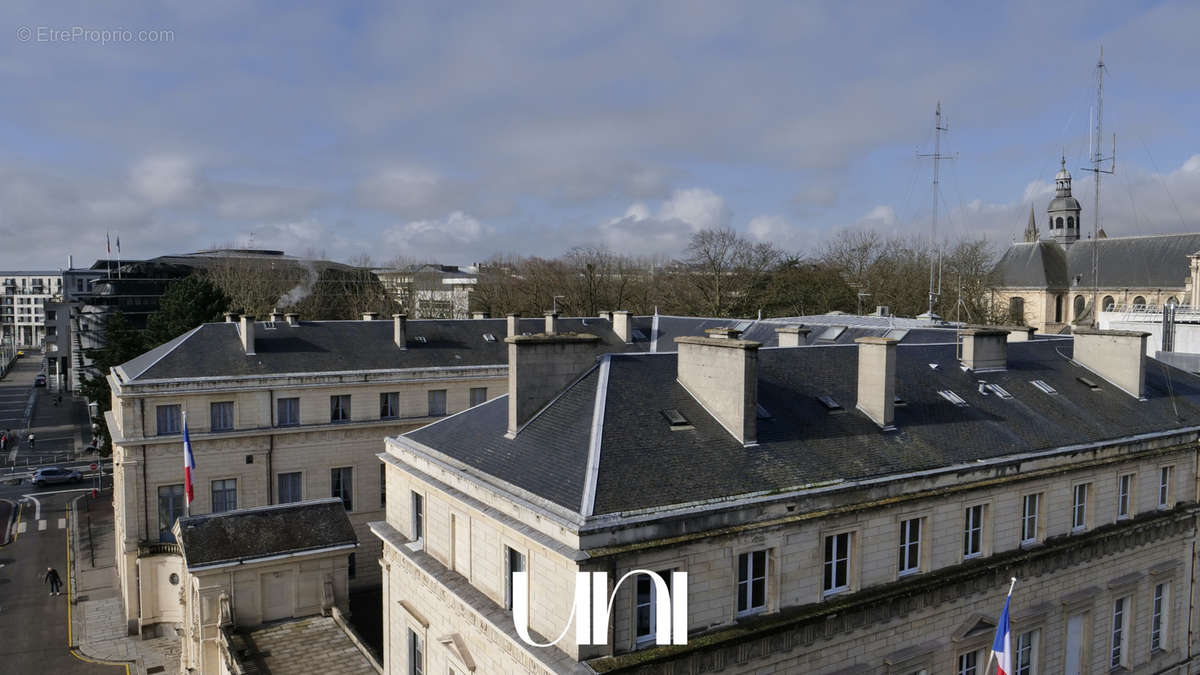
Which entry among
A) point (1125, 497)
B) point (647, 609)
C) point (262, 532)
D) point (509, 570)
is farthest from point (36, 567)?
point (1125, 497)

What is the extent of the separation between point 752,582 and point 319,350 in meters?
27.5

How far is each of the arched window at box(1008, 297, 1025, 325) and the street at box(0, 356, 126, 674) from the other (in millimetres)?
83482

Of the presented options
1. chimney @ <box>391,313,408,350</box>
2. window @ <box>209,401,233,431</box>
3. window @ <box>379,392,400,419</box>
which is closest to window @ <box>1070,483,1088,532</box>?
window @ <box>379,392,400,419</box>

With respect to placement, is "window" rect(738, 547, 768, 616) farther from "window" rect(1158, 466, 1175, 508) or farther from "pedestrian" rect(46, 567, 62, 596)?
"pedestrian" rect(46, 567, 62, 596)

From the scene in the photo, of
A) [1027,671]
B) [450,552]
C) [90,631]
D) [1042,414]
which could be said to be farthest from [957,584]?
[90,631]

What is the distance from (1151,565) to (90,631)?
3893 cm

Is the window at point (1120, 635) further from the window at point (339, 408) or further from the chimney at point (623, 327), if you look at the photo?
the window at point (339, 408)

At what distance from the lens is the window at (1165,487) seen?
23328 mm

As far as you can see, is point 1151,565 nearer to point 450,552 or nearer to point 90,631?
point 450,552

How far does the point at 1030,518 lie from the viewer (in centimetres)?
2009

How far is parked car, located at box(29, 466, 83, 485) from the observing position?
55094 millimetres

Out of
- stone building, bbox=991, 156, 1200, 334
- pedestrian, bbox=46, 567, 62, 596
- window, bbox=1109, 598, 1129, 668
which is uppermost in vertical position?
stone building, bbox=991, 156, 1200, 334

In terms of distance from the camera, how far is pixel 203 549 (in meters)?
23.8

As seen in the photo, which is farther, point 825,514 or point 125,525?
point 125,525
